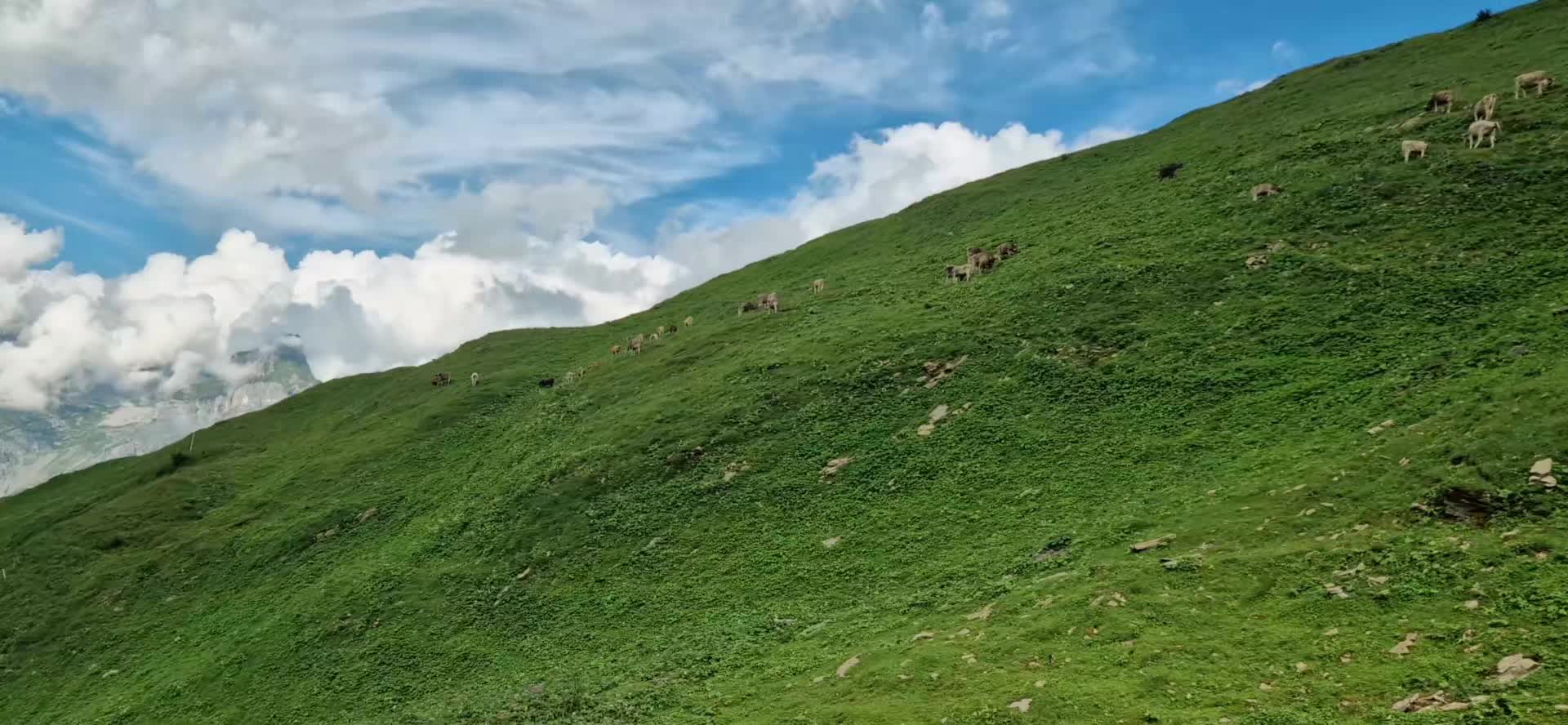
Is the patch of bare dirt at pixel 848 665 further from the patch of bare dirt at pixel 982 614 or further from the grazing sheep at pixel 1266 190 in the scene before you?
the grazing sheep at pixel 1266 190

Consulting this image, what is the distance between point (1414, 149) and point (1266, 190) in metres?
7.50

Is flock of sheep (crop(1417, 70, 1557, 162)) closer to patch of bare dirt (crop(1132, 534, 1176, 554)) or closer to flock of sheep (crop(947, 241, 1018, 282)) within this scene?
flock of sheep (crop(947, 241, 1018, 282))

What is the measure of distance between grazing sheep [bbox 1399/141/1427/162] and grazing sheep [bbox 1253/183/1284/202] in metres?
6.16

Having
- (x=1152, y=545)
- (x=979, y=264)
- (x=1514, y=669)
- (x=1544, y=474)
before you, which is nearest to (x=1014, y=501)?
(x=1152, y=545)

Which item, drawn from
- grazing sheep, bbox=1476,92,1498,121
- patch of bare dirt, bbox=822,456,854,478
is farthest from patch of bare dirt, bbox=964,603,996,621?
grazing sheep, bbox=1476,92,1498,121

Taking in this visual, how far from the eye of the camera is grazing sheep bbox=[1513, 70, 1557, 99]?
Answer: 4900 cm

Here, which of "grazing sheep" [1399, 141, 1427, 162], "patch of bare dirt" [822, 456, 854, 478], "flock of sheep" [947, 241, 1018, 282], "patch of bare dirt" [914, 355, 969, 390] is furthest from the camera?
"flock of sheep" [947, 241, 1018, 282]

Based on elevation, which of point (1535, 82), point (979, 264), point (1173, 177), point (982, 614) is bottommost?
point (982, 614)

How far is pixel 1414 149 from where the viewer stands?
4759cm

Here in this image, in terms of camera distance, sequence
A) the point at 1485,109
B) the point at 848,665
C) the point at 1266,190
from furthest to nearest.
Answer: the point at 1266,190
the point at 1485,109
the point at 848,665

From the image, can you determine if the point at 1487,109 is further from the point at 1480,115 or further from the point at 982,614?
the point at 982,614

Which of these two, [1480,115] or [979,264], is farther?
[979,264]

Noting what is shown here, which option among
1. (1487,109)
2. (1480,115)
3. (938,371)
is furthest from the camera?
(1480,115)

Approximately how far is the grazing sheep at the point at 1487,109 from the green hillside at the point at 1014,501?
0.72 metres
